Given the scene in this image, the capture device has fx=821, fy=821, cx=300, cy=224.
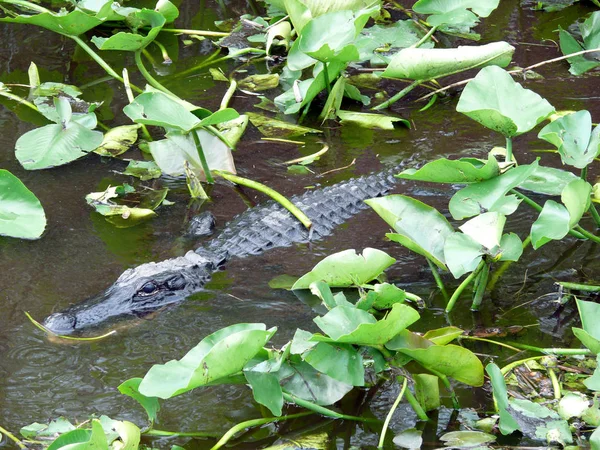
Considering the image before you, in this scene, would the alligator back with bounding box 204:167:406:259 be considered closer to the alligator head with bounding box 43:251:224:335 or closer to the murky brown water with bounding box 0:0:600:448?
the murky brown water with bounding box 0:0:600:448

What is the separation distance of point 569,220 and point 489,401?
658 millimetres

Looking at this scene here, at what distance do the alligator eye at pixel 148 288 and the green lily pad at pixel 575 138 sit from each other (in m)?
1.66

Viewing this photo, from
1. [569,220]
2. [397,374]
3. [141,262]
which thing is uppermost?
[569,220]

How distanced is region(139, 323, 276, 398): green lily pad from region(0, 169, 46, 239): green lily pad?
1.60 m

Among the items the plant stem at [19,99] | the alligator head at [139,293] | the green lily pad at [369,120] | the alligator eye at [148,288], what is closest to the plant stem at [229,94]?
the green lily pad at [369,120]

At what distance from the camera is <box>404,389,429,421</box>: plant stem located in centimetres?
250

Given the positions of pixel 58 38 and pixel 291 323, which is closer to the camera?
pixel 291 323

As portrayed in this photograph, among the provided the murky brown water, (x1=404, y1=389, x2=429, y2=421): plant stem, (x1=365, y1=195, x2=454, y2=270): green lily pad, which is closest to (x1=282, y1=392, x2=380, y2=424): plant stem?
the murky brown water

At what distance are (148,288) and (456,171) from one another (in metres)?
1.37


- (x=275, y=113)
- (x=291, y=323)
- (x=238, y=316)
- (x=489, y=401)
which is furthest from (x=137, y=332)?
(x=275, y=113)

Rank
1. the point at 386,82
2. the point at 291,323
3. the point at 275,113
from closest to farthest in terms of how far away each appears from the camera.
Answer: the point at 291,323
the point at 275,113
the point at 386,82

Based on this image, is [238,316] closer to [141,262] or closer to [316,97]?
[141,262]

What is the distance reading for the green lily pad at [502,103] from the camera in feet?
9.80

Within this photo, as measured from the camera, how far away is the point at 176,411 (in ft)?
8.86
